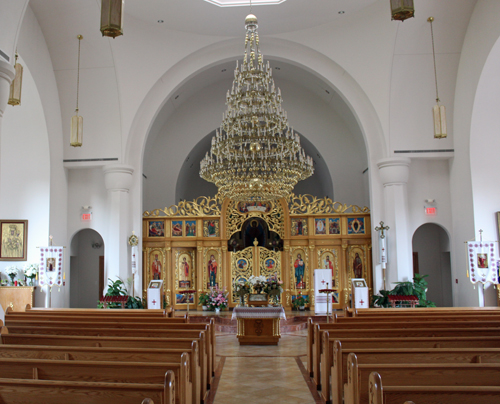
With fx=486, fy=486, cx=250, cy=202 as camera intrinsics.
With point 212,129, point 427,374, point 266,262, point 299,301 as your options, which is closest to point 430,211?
point 299,301

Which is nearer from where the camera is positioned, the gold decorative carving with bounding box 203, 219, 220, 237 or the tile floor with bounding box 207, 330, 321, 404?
the tile floor with bounding box 207, 330, 321, 404

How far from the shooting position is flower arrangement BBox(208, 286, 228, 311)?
14312 millimetres

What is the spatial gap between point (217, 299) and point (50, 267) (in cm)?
469

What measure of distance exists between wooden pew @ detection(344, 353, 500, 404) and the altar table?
5.97 meters

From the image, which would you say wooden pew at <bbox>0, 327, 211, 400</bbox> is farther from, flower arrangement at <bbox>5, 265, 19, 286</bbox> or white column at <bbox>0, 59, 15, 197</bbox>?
flower arrangement at <bbox>5, 265, 19, 286</bbox>

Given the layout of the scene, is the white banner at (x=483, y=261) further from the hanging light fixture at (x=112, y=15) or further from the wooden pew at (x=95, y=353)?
the hanging light fixture at (x=112, y=15)

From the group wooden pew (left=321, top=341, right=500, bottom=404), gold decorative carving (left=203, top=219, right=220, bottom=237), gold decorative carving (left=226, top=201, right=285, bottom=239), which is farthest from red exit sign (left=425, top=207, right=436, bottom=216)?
wooden pew (left=321, top=341, right=500, bottom=404)

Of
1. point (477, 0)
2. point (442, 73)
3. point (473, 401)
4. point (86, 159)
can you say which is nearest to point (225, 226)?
point (86, 159)

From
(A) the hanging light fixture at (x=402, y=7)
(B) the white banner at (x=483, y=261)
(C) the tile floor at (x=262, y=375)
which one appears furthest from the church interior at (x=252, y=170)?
(A) the hanging light fixture at (x=402, y=7)

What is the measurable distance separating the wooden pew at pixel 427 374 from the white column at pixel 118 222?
10.7 meters

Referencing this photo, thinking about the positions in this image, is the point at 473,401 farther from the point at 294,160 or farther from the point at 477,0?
the point at 477,0

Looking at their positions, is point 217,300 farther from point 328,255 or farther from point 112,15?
point 112,15

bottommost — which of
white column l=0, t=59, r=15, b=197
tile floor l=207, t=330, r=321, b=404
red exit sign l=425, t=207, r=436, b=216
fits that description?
tile floor l=207, t=330, r=321, b=404

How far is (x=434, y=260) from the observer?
15898 mm
